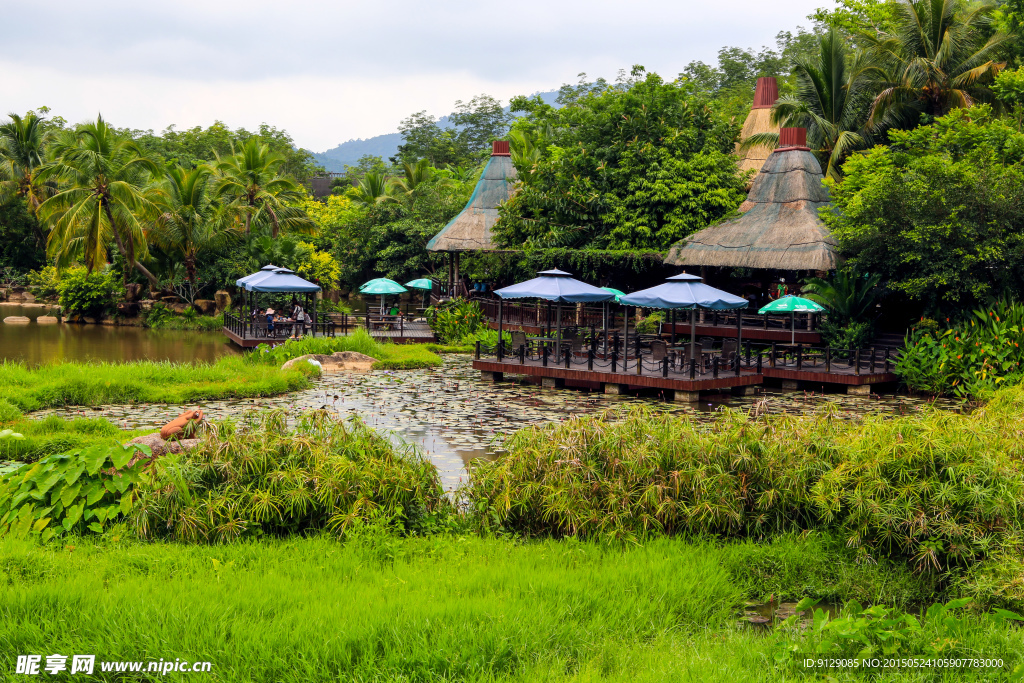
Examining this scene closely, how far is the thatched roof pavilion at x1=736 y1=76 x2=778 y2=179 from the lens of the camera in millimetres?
31531

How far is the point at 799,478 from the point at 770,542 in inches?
25.2

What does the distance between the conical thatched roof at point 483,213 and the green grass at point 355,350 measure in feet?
28.3

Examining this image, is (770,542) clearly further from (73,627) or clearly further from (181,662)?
(73,627)

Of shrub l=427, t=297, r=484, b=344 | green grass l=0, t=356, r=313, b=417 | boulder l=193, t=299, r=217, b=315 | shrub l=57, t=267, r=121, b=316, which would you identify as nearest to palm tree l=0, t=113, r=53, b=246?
shrub l=57, t=267, r=121, b=316

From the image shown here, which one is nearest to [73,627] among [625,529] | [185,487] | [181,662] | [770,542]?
[181,662]

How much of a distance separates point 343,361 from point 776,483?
1462 cm

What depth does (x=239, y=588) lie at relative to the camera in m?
5.94

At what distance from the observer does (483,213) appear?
32344 millimetres

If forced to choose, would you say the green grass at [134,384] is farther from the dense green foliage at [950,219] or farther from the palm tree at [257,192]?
the palm tree at [257,192]

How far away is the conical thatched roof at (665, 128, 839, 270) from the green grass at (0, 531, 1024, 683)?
55.1ft

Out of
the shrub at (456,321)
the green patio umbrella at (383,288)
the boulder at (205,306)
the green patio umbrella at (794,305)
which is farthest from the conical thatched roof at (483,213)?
the green patio umbrella at (794,305)

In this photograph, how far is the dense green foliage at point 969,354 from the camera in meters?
17.1

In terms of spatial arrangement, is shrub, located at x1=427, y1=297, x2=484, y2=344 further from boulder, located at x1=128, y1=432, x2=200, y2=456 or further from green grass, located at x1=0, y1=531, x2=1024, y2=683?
green grass, located at x1=0, y1=531, x2=1024, y2=683

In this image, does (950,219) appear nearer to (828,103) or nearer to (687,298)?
(687,298)
